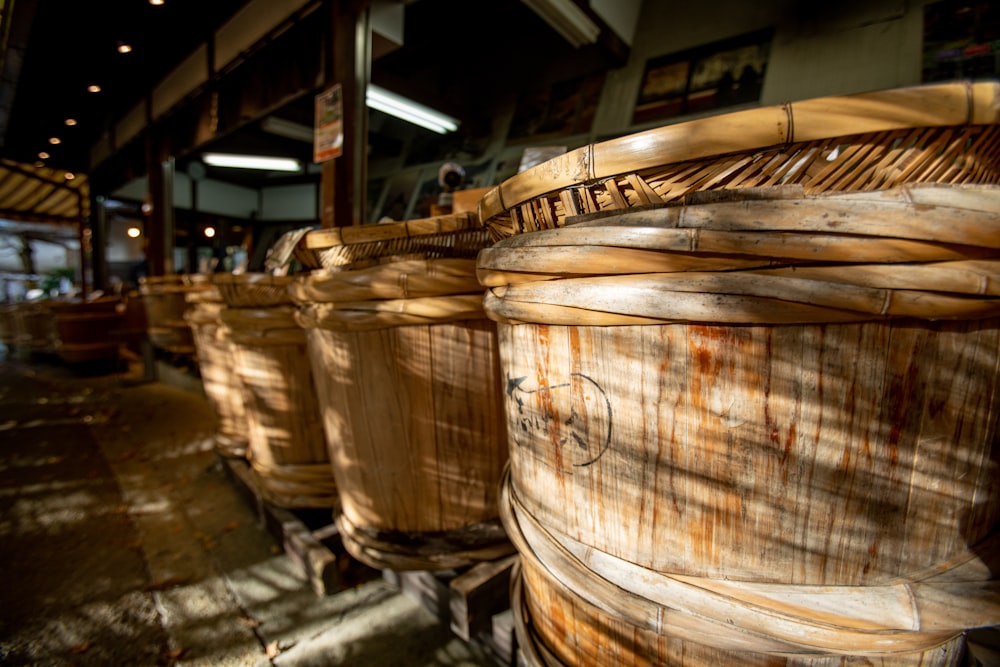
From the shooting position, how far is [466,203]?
7.06 ft

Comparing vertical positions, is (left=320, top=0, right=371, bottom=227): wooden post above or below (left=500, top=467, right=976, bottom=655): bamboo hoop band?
above

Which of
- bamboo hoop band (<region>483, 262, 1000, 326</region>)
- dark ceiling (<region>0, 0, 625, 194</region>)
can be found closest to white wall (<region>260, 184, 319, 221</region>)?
dark ceiling (<region>0, 0, 625, 194</region>)

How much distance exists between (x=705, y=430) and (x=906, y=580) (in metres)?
0.36

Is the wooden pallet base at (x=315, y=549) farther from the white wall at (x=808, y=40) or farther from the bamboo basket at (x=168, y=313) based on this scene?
the white wall at (x=808, y=40)

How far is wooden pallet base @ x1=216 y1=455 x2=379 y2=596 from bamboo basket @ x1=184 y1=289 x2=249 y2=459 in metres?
0.66

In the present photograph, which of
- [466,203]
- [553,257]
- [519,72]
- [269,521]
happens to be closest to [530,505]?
[553,257]

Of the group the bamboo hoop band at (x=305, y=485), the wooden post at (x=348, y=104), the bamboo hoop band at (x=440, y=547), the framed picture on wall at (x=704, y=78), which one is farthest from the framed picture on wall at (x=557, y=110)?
the bamboo hoop band at (x=440, y=547)

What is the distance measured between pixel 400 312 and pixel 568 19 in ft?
13.6

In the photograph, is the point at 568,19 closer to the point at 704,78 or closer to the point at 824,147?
the point at 704,78

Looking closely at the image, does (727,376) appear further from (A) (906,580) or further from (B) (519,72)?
(B) (519,72)

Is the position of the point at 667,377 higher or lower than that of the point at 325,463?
higher

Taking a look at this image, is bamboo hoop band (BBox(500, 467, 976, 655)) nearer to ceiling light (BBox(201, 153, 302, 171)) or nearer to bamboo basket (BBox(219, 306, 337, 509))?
bamboo basket (BBox(219, 306, 337, 509))

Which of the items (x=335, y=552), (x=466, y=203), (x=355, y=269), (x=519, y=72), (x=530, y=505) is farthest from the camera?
(x=519, y=72)

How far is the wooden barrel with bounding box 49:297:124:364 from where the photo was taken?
23.7ft
